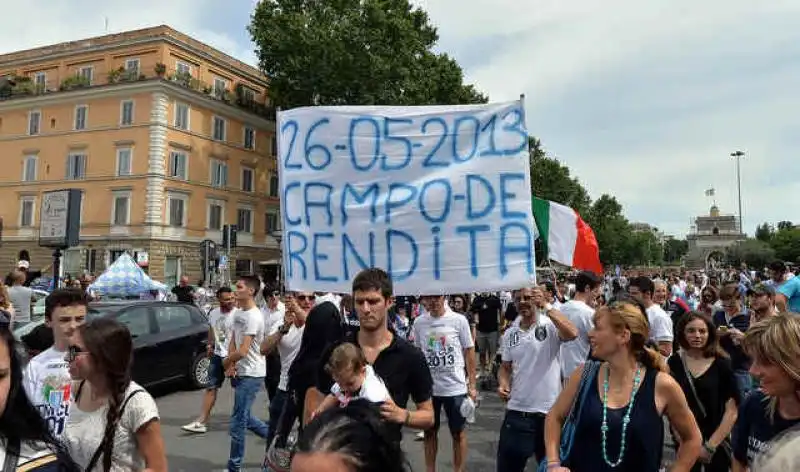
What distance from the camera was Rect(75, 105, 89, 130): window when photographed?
40.3 m

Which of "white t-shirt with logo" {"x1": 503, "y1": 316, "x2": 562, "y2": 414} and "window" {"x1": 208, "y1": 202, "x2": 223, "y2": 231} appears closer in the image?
"white t-shirt with logo" {"x1": 503, "y1": 316, "x2": 562, "y2": 414}

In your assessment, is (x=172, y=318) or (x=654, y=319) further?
(x=172, y=318)

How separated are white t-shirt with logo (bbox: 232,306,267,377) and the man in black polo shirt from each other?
3134 millimetres

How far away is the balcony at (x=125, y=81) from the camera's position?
39.5 meters

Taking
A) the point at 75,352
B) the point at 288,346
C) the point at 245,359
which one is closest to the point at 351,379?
the point at 75,352

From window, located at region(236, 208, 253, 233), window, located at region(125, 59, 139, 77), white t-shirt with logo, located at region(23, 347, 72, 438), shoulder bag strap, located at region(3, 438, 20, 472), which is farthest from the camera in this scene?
window, located at region(236, 208, 253, 233)

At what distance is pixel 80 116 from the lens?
133ft

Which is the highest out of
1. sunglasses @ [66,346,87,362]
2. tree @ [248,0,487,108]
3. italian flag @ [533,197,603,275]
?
tree @ [248,0,487,108]

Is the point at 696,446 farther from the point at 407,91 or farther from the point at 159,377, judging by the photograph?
the point at 407,91

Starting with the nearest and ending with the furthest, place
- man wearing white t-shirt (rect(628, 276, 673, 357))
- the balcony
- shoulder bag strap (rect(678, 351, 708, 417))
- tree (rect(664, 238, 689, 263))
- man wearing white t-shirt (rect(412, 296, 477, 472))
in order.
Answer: shoulder bag strap (rect(678, 351, 708, 417))
man wearing white t-shirt (rect(412, 296, 477, 472))
man wearing white t-shirt (rect(628, 276, 673, 357))
the balcony
tree (rect(664, 238, 689, 263))

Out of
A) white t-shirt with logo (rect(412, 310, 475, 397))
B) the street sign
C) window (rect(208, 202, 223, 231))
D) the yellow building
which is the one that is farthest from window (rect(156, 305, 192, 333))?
window (rect(208, 202, 223, 231))

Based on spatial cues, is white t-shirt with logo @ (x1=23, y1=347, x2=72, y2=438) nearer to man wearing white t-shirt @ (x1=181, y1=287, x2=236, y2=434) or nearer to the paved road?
the paved road

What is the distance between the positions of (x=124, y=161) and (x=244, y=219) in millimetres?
9149

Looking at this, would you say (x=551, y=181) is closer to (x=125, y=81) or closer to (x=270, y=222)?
(x=270, y=222)
